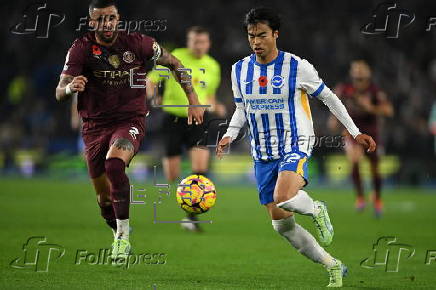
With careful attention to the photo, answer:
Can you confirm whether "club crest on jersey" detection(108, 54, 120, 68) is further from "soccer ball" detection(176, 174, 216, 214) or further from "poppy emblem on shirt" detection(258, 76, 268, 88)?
"poppy emblem on shirt" detection(258, 76, 268, 88)

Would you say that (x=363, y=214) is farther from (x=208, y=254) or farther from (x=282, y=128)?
(x=282, y=128)

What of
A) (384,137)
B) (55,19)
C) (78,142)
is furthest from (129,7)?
(384,137)

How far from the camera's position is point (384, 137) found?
23734 millimetres

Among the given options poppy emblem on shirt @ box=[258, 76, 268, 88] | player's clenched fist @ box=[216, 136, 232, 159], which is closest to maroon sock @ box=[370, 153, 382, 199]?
player's clenched fist @ box=[216, 136, 232, 159]

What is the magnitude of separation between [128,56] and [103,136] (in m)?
0.77

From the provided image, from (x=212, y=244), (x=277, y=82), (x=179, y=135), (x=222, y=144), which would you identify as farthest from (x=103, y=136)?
(x=179, y=135)

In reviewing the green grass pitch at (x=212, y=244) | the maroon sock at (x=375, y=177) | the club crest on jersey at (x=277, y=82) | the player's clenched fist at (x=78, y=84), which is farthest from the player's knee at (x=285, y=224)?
the maroon sock at (x=375, y=177)

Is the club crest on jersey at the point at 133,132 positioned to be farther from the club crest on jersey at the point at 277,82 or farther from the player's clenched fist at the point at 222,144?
the club crest on jersey at the point at 277,82

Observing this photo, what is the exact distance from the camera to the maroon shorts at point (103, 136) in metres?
8.01

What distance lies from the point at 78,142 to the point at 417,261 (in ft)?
60.3

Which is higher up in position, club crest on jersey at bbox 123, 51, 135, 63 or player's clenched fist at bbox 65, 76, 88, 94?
club crest on jersey at bbox 123, 51, 135, 63

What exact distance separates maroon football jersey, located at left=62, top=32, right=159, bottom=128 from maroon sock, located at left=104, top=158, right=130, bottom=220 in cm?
59

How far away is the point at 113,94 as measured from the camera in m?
8.12

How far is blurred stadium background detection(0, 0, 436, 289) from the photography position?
2330 centimetres
